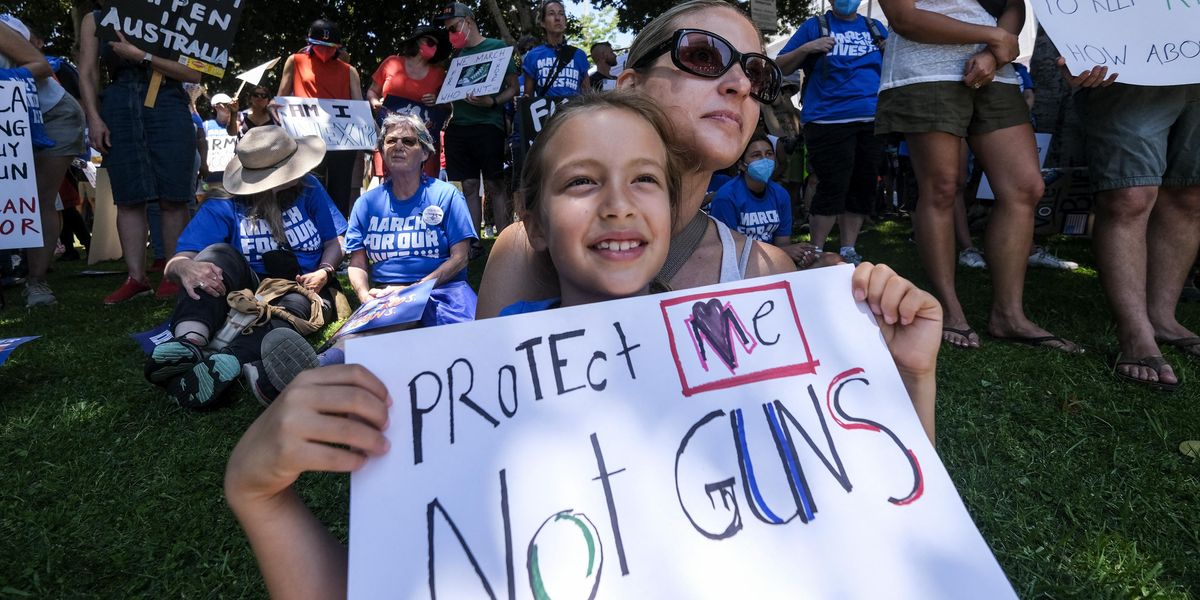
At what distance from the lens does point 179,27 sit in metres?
4.49

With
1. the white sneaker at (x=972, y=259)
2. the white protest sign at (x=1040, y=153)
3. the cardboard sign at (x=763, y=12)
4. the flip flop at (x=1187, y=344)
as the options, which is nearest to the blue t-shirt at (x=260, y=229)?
the cardboard sign at (x=763, y=12)

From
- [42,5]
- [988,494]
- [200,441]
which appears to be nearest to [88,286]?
[200,441]

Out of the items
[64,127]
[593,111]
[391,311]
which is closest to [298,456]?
[593,111]

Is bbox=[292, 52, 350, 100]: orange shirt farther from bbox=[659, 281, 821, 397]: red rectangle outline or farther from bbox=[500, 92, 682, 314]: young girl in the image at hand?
bbox=[659, 281, 821, 397]: red rectangle outline

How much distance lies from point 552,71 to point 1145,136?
467 centimetres

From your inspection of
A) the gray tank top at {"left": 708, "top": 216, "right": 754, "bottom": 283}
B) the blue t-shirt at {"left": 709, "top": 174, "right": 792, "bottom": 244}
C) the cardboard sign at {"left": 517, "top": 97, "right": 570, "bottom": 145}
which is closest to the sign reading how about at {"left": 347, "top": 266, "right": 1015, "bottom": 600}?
the gray tank top at {"left": 708, "top": 216, "right": 754, "bottom": 283}

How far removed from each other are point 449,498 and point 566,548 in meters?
0.16

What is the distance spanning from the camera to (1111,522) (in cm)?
177

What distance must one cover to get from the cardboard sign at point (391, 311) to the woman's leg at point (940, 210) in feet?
7.44

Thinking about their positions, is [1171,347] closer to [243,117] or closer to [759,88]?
[759,88]

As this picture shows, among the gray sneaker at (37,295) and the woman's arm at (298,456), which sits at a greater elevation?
the woman's arm at (298,456)

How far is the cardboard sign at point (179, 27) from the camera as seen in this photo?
4.27m

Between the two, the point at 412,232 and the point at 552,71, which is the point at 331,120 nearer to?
the point at 552,71

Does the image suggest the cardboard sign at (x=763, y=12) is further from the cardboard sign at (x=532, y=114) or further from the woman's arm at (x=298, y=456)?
the woman's arm at (x=298, y=456)
